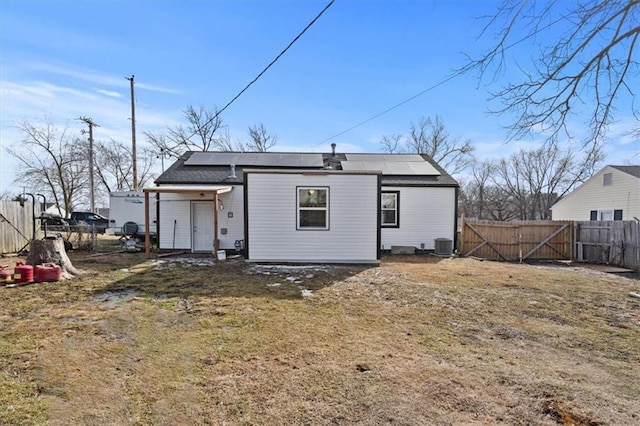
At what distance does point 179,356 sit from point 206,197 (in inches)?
377

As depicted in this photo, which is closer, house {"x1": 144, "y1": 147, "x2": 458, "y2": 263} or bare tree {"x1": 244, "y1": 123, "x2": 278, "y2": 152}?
house {"x1": 144, "y1": 147, "x2": 458, "y2": 263}

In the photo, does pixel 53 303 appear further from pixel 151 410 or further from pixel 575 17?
pixel 575 17

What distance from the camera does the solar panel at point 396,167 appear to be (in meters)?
14.4

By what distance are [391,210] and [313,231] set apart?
461 cm

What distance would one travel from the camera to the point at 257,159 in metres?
15.3

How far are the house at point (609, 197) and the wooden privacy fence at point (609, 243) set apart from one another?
6.94 meters

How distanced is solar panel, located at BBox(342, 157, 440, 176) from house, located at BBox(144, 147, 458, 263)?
0.04 metres

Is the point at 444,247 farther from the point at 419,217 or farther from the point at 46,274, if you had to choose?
the point at 46,274

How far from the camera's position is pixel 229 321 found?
5035 mm

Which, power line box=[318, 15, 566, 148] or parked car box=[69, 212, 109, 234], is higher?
power line box=[318, 15, 566, 148]

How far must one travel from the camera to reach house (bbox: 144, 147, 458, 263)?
10.3m

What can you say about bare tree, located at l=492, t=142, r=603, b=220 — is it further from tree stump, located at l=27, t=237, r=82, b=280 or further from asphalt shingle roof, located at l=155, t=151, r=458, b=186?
tree stump, located at l=27, t=237, r=82, b=280

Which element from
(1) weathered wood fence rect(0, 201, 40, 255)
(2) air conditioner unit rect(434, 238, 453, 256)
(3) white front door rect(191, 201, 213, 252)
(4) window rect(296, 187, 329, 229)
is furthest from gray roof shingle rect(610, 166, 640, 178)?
(1) weathered wood fence rect(0, 201, 40, 255)

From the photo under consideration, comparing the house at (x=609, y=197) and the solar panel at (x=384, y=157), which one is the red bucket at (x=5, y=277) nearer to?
the solar panel at (x=384, y=157)
